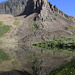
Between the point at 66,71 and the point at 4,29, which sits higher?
the point at 4,29

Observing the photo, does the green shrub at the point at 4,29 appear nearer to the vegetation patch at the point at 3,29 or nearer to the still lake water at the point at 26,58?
the vegetation patch at the point at 3,29

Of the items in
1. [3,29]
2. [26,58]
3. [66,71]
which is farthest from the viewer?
[3,29]

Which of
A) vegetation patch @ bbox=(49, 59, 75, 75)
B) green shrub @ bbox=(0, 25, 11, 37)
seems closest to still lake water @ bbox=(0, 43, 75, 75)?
vegetation patch @ bbox=(49, 59, 75, 75)

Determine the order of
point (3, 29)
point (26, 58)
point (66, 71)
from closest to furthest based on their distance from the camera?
point (66, 71), point (26, 58), point (3, 29)

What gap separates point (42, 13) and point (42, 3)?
62.0ft

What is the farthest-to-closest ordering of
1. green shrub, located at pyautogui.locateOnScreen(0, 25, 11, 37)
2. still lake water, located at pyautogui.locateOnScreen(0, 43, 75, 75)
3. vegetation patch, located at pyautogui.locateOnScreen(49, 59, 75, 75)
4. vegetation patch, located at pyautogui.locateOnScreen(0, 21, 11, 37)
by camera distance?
vegetation patch, located at pyautogui.locateOnScreen(0, 21, 11, 37) < green shrub, located at pyautogui.locateOnScreen(0, 25, 11, 37) < still lake water, located at pyautogui.locateOnScreen(0, 43, 75, 75) < vegetation patch, located at pyautogui.locateOnScreen(49, 59, 75, 75)

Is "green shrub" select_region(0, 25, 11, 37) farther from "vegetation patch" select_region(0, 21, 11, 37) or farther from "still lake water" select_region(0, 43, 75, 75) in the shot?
"still lake water" select_region(0, 43, 75, 75)

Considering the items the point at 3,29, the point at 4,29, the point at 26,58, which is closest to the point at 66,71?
the point at 26,58

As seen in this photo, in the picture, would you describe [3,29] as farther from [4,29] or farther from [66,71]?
[66,71]

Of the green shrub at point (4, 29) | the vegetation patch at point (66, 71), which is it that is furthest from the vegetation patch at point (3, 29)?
the vegetation patch at point (66, 71)

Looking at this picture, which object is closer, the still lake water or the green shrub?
the still lake water

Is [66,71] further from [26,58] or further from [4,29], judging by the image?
[4,29]

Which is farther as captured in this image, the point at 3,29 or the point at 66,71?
the point at 3,29

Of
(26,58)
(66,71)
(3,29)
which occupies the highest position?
(3,29)
